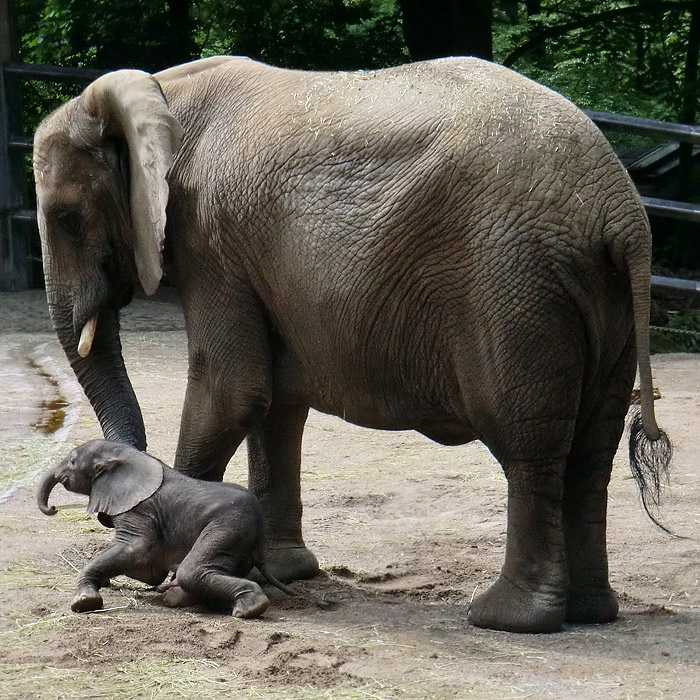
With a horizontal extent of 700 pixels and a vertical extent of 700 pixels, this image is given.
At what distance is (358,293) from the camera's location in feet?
14.8

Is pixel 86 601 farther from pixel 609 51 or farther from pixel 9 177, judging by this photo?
pixel 609 51

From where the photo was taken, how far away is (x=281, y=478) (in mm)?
5426

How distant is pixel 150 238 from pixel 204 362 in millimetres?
522

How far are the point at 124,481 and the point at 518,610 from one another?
1.57 metres

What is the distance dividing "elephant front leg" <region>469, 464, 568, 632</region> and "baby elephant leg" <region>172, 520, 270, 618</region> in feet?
2.87

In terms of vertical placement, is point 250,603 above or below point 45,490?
below

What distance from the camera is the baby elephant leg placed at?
178 inches

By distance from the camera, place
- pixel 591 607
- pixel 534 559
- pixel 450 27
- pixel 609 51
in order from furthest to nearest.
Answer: pixel 609 51
pixel 450 27
pixel 591 607
pixel 534 559

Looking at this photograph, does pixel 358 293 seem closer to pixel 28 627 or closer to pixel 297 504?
pixel 297 504

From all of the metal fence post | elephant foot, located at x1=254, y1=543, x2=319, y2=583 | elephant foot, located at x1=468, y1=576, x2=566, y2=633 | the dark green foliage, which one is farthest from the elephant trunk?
the dark green foliage

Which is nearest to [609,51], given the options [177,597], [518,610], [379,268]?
[379,268]

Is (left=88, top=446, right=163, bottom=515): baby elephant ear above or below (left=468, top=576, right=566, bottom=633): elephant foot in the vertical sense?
above

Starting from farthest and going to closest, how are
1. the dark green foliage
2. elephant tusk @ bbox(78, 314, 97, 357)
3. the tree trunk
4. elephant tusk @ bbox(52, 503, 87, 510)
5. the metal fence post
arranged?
the metal fence post, the dark green foliage, the tree trunk, elephant tusk @ bbox(52, 503, 87, 510), elephant tusk @ bbox(78, 314, 97, 357)

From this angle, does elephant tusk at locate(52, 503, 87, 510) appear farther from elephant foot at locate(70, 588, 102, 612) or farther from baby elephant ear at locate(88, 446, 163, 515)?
elephant foot at locate(70, 588, 102, 612)
